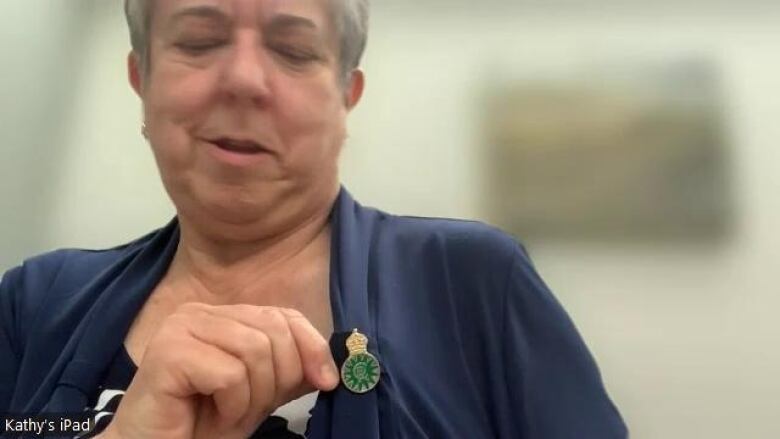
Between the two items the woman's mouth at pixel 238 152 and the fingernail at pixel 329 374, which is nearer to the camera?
the fingernail at pixel 329 374

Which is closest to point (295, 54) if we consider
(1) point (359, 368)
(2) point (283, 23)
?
(2) point (283, 23)

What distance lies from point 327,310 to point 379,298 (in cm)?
6

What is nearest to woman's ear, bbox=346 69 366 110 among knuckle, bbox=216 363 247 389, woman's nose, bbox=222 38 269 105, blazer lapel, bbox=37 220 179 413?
woman's nose, bbox=222 38 269 105

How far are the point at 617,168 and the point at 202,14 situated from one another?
539 millimetres

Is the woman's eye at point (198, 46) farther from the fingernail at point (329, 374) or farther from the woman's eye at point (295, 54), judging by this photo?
the fingernail at point (329, 374)

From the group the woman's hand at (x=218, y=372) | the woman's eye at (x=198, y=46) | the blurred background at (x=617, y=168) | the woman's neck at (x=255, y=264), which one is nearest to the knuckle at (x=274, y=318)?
the woman's hand at (x=218, y=372)

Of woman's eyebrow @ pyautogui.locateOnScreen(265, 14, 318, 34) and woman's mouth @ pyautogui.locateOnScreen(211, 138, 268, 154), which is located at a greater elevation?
woman's eyebrow @ pyautogui.locateOnScreen(265, 14, 318, 34)

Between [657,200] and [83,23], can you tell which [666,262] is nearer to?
[657,200]

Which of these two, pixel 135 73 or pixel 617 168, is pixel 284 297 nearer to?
pixel 135 73

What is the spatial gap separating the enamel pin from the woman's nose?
228mm

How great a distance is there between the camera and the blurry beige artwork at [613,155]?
0.99 m

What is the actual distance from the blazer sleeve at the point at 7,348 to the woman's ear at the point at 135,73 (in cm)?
25

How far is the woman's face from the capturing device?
0.72 metres

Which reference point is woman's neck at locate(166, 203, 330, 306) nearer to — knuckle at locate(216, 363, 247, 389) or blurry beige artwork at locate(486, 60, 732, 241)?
knuckle at locate(216, 363, 247, 389)
